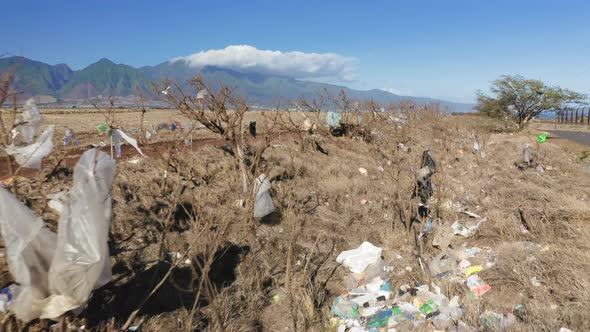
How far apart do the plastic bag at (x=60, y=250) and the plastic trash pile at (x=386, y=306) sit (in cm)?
176

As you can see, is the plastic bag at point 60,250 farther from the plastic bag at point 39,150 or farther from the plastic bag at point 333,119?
the plastic bag at point 333,119

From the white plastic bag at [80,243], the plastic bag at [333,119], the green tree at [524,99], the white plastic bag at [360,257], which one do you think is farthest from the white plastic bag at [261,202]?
the green tree at [524,99]

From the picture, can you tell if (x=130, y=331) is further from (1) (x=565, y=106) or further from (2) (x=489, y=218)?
(1) (x=565, y=106)

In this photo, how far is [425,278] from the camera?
3.27 meters

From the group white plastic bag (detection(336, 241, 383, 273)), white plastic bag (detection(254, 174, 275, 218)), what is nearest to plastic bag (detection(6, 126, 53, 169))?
white plastic bag (detection(254, 174, 275, 218))

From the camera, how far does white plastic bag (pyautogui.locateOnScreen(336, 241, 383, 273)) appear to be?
3725mm

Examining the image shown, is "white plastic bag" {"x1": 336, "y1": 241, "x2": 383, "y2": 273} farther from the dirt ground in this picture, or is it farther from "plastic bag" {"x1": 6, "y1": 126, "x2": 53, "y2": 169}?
"plastic bag" {"x1": 6, "y1": 126, "x2": 53, "y2": 169}

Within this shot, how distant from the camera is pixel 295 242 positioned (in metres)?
4.18

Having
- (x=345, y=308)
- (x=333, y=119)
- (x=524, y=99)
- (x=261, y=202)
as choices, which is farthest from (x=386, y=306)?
(x=524, y=99)

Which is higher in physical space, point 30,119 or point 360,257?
point 30,119

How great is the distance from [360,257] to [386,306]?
834 millimetres

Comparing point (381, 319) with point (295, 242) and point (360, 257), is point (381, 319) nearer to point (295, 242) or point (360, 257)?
point (360, 257)

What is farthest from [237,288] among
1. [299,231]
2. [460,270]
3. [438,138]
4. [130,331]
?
[438,138]

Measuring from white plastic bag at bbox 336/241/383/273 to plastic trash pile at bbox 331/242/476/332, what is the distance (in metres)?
0.10
